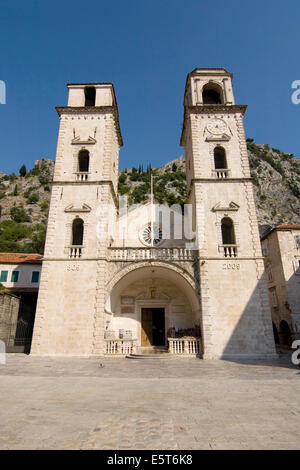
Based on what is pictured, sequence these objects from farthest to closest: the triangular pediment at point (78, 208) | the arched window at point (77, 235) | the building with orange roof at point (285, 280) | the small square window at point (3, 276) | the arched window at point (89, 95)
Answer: the small square window at point (3, 276) → the arched window at point (89, 95) → the building with orange roof at point (285, 280) → the arched window at point (77, 235) → the triangular pediment at point (78, 208)

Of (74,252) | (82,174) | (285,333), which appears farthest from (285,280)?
(82,174)

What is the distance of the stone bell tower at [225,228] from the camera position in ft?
45.9

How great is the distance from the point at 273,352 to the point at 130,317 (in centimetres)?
885

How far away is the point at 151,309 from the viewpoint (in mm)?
18188

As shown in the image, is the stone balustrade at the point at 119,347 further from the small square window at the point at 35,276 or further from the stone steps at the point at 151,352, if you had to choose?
the small square window at the point at 35,276

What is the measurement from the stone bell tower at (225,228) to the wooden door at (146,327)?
192 inches

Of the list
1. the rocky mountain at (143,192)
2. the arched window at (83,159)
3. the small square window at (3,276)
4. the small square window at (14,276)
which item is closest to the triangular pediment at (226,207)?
the arched window at (83,159)

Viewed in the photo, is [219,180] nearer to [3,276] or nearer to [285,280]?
[285,280]

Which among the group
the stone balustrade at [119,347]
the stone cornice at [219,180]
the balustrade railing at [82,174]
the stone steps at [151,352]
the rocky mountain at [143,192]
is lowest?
the stone steps at [151,352]

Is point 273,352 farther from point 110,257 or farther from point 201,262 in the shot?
point 110,257

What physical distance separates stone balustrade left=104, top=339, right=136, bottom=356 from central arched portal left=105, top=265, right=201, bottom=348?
1881 mm

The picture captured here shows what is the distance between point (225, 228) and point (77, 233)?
10684mm

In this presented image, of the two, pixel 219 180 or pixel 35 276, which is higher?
pixel 219 180

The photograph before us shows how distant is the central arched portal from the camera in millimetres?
17281
